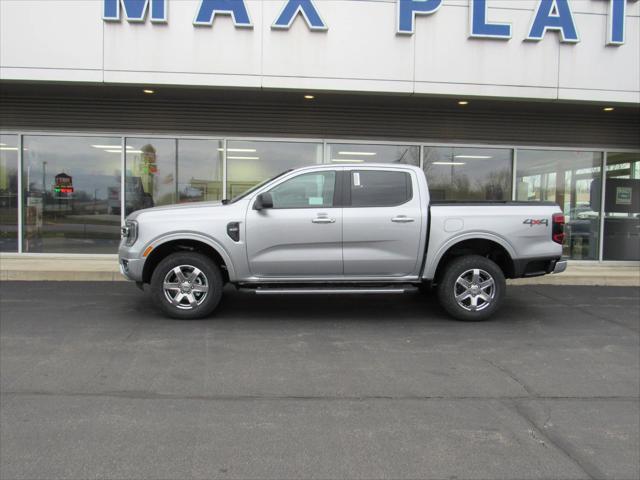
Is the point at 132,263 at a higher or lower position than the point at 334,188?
lower

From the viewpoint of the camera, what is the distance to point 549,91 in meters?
10.2

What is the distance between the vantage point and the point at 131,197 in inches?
465

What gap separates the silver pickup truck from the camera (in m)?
6.64

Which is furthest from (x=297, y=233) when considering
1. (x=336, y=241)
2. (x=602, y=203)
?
(x=602, y=203)

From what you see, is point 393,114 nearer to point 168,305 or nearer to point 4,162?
point 168,305

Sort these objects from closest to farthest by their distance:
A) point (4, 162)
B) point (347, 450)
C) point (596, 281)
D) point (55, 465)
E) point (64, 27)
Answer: point (55, 465)
point (347, 450)
point (64, 27)
point (596, 281)
point (4, 162)

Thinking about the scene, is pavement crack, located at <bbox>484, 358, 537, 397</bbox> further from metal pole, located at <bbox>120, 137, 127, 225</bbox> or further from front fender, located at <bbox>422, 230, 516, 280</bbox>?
metal pole, located at <bbox>120, 137, 127, 225</bbox>

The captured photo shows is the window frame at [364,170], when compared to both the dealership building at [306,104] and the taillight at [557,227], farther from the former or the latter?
the dealership building at [306,104]

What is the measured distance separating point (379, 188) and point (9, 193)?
30.0ft

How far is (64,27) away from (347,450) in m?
9.36

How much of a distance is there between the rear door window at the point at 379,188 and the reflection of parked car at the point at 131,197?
652 centimetres

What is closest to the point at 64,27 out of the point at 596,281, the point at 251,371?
the point at 251,371

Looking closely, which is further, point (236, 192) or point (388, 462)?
point (236, 192)

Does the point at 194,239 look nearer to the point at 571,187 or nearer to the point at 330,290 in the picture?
the point at 330,290
